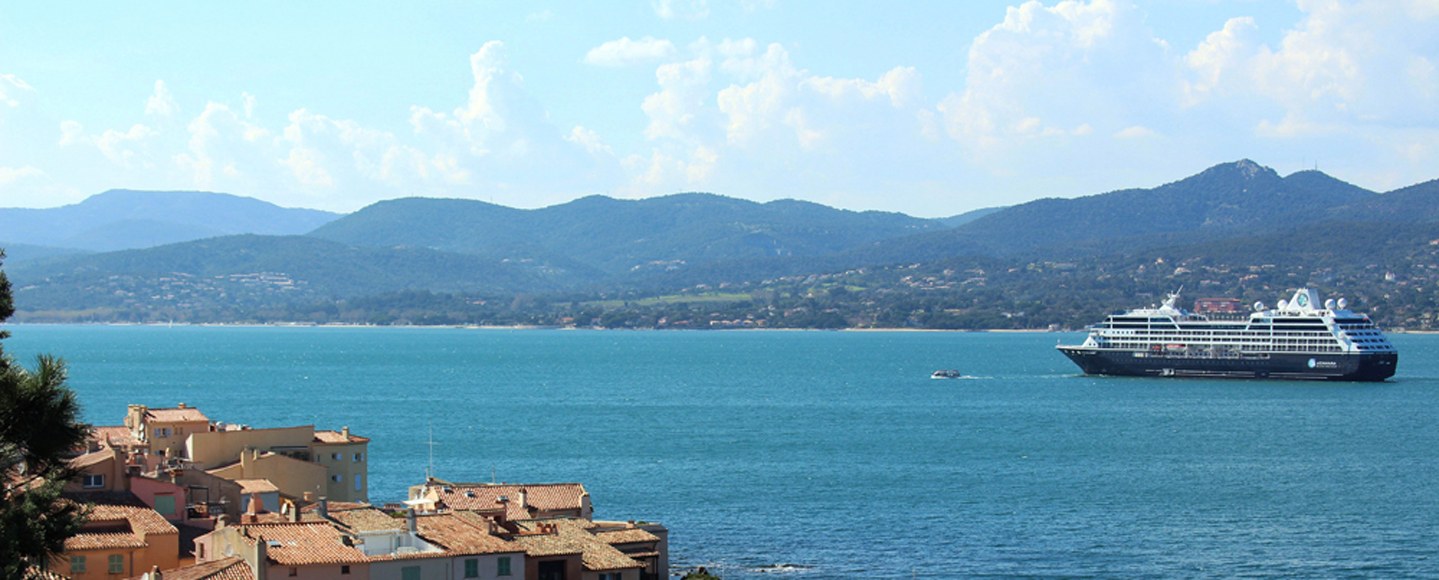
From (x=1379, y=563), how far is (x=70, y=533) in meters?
31.7

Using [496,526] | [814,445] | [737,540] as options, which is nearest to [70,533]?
[496,526]

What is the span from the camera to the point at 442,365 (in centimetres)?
15012

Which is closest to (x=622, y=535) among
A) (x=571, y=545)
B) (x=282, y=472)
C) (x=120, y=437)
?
(x=571, y=545)

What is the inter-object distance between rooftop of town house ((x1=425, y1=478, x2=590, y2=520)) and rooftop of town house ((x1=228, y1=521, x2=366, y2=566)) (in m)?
6.72

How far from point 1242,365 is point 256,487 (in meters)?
95.3

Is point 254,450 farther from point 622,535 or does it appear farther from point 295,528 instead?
point 295,528

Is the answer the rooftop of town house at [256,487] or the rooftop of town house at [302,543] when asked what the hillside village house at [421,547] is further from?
the rooftop of town house at [256,487]

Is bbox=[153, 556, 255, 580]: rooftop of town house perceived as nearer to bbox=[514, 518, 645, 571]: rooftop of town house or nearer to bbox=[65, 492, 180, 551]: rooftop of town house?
bbox=[65, 492, 180, 551]: rooftop of town house

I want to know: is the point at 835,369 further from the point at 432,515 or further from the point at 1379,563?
the point at 432,515

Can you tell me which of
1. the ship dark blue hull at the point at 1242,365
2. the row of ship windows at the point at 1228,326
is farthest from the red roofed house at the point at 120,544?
the row of ship windows at the point at 1228,326

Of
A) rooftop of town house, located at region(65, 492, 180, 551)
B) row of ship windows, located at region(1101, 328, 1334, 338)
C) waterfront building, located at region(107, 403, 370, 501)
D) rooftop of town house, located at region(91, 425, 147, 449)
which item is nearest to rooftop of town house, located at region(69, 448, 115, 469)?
rooftop of town house, located at region(65, 492, 180, 551)

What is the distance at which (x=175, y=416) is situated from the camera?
3731 cm

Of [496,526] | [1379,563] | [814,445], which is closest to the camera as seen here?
[496,526]

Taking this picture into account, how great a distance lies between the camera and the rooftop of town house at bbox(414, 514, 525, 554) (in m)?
23.4
